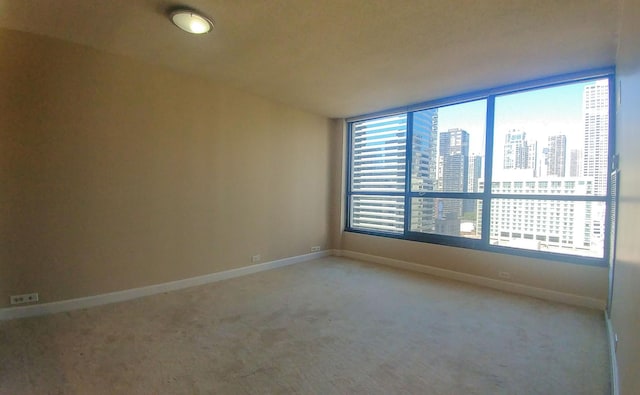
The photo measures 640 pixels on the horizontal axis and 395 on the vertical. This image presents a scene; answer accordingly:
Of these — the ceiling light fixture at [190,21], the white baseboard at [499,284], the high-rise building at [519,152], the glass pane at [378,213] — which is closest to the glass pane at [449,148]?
the high-rise building at [519,152]

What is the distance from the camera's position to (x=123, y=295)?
10.4 ft

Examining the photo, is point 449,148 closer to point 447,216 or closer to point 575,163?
point 447,216

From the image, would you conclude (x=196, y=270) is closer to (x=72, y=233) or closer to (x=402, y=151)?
(x=72, y=233)

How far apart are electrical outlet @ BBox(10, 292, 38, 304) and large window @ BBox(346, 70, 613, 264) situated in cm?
440

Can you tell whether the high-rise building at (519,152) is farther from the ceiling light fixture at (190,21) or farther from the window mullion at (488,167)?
the ceiling light fixture at (190,21)

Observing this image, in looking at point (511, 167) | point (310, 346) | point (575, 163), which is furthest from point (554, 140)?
point (310, 346)

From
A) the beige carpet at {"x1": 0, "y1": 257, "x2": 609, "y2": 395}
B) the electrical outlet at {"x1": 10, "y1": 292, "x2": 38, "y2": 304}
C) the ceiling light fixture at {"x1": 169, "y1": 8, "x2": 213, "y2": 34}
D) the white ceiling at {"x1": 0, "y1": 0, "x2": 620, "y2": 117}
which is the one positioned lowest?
the beige carpet at {"x1": 0, "y1": 257, "x2": 609, "y2": 395}

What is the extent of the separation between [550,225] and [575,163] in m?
0.76

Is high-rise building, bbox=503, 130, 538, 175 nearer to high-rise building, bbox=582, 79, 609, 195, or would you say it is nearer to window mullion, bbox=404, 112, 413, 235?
high-rise building, bbox=582, 79, 609, 195

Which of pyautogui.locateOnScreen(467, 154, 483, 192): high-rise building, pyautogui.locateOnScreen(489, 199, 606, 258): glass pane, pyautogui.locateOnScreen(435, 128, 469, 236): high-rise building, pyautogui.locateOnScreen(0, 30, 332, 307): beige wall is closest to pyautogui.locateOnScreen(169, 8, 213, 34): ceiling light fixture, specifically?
pyautogui.locateOnScreen(0, 30, 332, 307): beige wall

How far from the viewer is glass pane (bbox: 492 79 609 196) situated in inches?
126

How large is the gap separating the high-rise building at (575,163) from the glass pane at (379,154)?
6.95 feet

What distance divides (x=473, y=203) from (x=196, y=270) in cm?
382

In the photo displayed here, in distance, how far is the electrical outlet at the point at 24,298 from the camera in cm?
265
